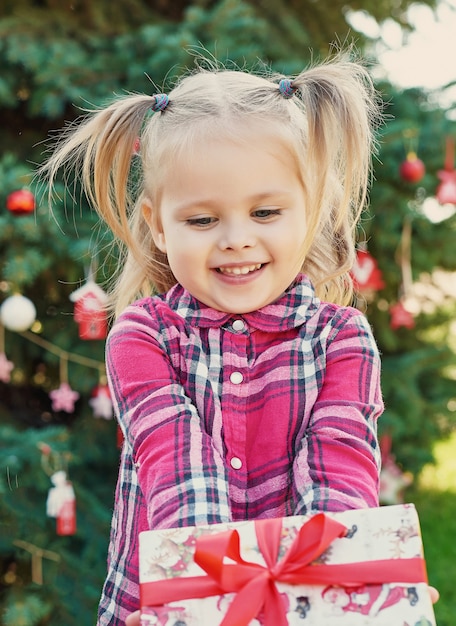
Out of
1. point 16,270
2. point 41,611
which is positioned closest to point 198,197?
point 16,270

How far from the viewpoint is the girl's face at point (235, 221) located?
5.03ft

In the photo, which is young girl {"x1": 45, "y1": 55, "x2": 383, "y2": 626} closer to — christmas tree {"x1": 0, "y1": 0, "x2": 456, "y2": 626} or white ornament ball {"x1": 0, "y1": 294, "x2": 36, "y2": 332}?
christmas tree {"x1": 0, "y1": 0, "x2": 456, "y2": 626}


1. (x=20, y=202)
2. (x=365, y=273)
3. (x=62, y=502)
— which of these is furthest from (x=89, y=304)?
(x=365, y=273)

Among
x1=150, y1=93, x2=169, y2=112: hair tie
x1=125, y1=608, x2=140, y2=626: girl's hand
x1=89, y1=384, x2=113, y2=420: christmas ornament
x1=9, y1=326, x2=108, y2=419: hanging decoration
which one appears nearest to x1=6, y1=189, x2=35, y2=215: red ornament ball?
x1=9, y1=326, x2=108, y2=419: hanging decoration

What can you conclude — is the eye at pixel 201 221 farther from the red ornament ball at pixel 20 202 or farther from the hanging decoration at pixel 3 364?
the hanging decoration at pixel 3 364

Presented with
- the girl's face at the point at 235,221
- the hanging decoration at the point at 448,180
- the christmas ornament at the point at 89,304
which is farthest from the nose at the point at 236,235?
the hanging decoration at the point at 448,180

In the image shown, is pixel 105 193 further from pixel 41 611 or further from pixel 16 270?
pixel 41 611

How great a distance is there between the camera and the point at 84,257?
116 inches

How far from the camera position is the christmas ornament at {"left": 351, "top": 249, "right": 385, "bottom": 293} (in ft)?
10.9

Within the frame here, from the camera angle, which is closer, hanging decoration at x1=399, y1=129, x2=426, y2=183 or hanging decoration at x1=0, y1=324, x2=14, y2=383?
hanging decoration at x1=0, y1=324, x2=14, y2=383

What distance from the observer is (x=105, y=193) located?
5.83ft

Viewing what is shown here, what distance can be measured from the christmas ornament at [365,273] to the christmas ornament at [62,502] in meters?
1.24

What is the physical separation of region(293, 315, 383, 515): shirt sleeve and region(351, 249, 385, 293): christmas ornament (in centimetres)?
160

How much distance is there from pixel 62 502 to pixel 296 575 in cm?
176
